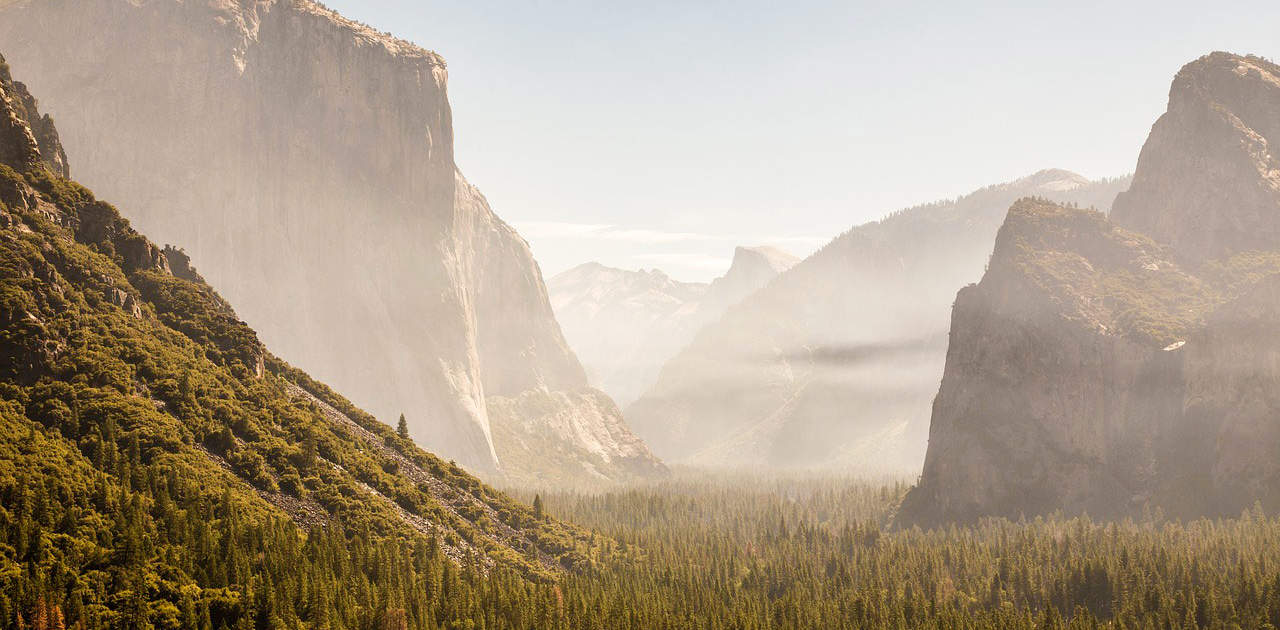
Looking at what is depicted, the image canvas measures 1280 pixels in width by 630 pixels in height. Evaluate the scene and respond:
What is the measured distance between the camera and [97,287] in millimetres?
128500

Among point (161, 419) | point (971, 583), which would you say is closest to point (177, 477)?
point (161, 419)

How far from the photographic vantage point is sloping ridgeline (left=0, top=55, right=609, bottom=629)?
303 ft

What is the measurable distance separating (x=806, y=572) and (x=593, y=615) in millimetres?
64681

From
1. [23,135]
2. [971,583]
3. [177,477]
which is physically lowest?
[971,583]

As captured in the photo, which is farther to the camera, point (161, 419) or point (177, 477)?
point (161, 419)

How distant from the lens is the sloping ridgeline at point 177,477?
92.3m

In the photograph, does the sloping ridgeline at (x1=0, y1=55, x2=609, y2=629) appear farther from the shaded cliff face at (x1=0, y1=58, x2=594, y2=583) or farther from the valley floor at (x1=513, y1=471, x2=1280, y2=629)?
the valley floor at (x1=513, y1=471, x2=1280, y2=629)

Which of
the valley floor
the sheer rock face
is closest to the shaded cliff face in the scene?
the sheer rock face

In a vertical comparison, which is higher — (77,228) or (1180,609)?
(77,228)

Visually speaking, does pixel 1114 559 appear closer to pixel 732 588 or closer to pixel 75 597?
pixel 732 588

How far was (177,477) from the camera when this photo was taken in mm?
109875

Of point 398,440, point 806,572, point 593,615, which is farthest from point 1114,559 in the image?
point 398,440

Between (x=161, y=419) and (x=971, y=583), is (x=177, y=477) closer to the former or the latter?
(x=161, y=419)

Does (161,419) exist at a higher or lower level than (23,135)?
lower
